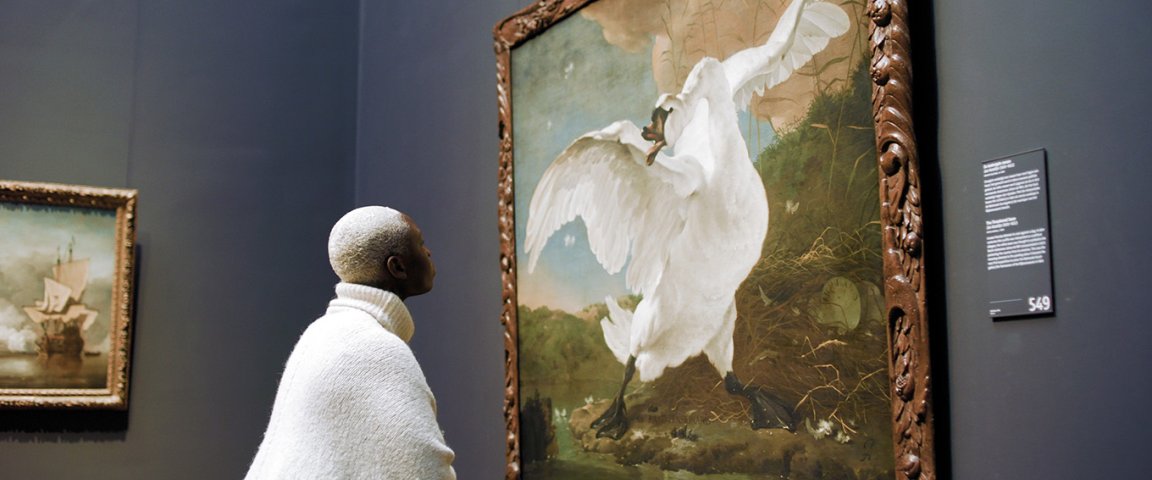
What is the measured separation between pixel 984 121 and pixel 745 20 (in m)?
1.08

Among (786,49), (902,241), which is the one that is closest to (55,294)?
(786,49)

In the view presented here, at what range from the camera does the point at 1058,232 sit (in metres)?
3.10

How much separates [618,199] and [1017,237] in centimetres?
189

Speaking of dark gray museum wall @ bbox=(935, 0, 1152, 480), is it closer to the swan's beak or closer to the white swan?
the white swan

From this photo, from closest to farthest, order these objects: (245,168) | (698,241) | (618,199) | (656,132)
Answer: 1. (698,241)
2. (656,132)
3. (618,199)
4. (245,168)

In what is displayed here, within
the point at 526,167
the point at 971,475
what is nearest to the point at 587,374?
the point at 526,167

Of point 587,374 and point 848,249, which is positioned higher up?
point 848,249

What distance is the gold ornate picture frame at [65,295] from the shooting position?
585 cm

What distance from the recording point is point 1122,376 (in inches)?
115

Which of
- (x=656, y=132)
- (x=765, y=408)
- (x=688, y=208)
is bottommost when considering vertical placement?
(x=765, y=408)

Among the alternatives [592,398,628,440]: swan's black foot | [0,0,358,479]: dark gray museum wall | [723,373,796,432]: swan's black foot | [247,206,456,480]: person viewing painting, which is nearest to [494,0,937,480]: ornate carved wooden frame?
[723,373,796,432]: swan's black foot

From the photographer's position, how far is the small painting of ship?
19.4ft

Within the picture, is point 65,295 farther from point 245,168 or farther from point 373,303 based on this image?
point 373,303

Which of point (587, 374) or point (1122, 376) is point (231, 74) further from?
point (1122, 376)
